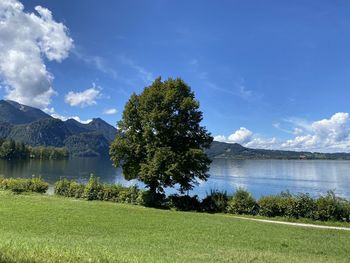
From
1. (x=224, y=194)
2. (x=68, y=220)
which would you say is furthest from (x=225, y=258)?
(x=224, y=194)

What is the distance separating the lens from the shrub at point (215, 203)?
3091cm

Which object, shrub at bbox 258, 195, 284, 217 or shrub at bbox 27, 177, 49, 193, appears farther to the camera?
shrub at bbox 27, 177, 49, 193

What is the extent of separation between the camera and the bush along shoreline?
89.3ft

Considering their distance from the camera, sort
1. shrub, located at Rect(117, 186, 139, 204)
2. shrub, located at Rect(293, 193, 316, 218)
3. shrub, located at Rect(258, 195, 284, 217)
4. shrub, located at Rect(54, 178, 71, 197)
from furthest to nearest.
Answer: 1. shrub, located at Rect(54, 178, 71, 197)
2. shrub, located at Rect(117, 186, 139, 204)
3. shrub, located at Rect(258, 195, 284, 217)
4. shrub, located at Rect(293, 193, 316, 218)

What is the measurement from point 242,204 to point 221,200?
6.36 feet

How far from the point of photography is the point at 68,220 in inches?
794

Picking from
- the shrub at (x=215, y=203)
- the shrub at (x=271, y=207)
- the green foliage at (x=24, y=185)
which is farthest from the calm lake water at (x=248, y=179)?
the green foliage at (x=24, y=185)

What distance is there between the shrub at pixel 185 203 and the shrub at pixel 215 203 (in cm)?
59

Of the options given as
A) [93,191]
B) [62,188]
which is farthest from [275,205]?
[62,188]

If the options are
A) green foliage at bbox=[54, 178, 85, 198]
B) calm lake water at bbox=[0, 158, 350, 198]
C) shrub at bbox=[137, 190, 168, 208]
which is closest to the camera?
shrub at bbox=[137, 190, 168, 208]

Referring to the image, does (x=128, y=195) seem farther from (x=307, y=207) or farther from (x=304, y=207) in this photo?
(x=307, y=207)

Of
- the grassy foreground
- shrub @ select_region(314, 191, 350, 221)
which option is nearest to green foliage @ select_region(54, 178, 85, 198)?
the grassy foreground

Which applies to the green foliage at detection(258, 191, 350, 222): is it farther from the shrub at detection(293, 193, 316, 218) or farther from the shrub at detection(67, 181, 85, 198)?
the shrub at detection(67, 181, 85, 198)

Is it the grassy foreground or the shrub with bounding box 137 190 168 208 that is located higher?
the shrub with bounding box 137 190 168 208
